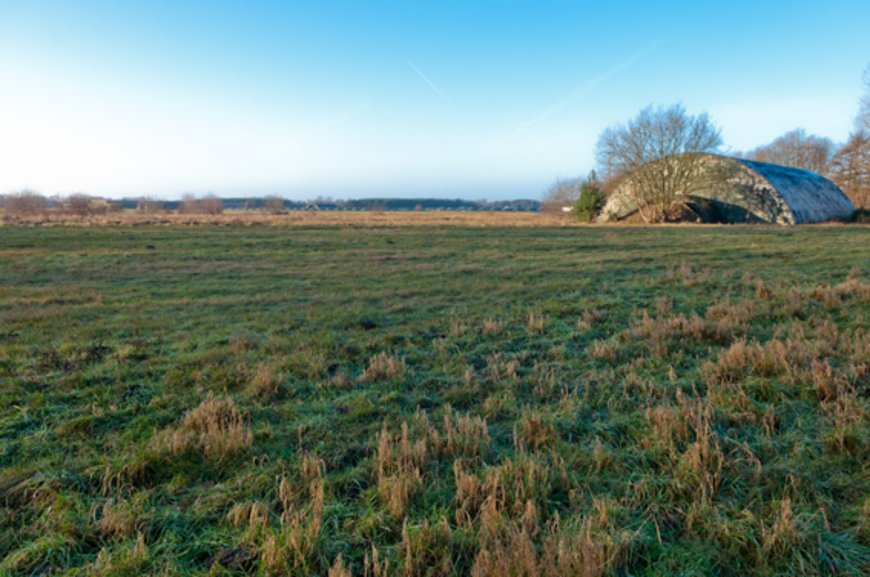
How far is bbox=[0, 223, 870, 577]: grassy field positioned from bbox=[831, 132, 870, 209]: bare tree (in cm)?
5550

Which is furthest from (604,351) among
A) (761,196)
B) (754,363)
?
(761,196)

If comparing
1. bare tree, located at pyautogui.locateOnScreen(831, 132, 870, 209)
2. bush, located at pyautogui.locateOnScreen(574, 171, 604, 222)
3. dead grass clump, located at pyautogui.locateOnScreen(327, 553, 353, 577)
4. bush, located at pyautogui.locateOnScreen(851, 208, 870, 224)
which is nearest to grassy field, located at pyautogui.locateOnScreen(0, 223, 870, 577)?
dead grass clump, located at pyautogui.locateOnScreen(327, 553, 353, 577)

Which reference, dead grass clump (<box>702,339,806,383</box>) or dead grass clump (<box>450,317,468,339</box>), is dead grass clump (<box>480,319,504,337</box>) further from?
dead grass clump (<box>702,339,806,383</box>)

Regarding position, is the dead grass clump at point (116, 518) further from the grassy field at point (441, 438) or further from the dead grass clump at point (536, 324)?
the dead grass clump at point (536, 324)

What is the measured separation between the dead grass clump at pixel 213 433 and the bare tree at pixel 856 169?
65037 millimetres

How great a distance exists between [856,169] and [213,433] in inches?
2795

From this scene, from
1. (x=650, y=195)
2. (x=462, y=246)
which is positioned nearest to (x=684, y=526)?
(x=462, y=246)

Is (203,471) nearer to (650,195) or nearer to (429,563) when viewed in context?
(429,563)

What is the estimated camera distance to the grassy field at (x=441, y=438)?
9.81ft

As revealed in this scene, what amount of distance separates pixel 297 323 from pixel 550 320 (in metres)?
5.27

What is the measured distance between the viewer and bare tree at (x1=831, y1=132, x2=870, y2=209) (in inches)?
1928

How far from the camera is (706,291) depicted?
11664 millimetres

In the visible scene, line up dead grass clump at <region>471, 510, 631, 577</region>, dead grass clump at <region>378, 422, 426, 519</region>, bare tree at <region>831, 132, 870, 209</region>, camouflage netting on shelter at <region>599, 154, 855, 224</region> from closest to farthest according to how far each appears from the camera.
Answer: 1. dead grass clump at <region>471, 510, 631, 577</region>
2. dead grass clump at <region>378, 422, 426, 519</region>
3. camouflage netting on shelter at <region>599, 154, 855, 224</region>
4. bare tree at <region>831, 132, 870, 209</region>

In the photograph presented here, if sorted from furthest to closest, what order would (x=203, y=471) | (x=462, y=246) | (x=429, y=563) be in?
(x=462, y=246) < (x=203, y=471) < (x=429, y=563)
